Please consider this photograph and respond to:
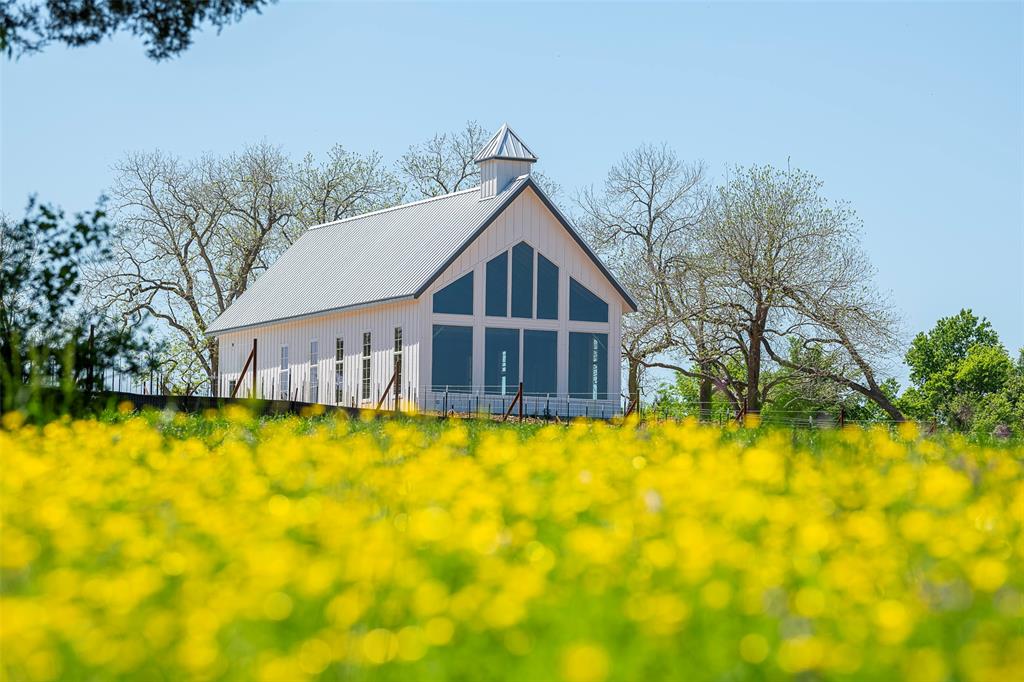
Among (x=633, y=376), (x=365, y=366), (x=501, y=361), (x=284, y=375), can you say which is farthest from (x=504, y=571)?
(x=633, y=376)

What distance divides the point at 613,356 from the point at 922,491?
107 ft

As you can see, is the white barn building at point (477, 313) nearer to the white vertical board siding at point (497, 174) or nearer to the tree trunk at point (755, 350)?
the white vertical board siding at point (497, 174)

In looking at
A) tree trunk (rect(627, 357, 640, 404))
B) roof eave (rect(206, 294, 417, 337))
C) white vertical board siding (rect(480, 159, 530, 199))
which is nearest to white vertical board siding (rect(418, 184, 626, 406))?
roof eave (rect(206, 294, 417, 337))

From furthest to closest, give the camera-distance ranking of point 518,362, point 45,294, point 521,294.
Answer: point 521,294 < point 518,362 < point 45,294

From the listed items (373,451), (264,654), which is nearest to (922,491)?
(373,451)

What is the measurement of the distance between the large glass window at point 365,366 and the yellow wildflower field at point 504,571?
99.8 ft

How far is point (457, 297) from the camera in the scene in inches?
1481

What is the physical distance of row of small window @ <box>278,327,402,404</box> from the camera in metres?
37.9

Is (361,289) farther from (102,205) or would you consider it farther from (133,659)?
(133,659)

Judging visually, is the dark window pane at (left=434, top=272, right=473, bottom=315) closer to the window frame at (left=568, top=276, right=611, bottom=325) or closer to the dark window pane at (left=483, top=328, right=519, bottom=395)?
the dark window pane at (left=483, top=328, right=519, bottom=395)

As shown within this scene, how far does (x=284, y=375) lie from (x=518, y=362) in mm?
9342

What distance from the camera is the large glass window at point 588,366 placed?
3916 centimetres

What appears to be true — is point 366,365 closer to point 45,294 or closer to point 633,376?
point 633,376

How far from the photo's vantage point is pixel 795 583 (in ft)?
19.0
